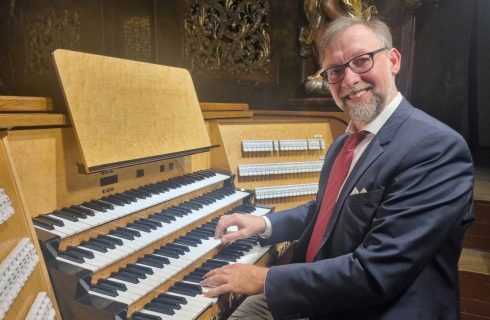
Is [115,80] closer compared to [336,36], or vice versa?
[336,36]

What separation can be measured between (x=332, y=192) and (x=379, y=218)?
0.36 metres

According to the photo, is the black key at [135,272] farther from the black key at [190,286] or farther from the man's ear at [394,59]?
the man's ear at [394,59]

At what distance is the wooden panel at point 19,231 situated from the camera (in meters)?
1.02

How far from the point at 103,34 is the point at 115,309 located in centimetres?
329

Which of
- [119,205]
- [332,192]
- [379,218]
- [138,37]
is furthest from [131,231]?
[138,37]

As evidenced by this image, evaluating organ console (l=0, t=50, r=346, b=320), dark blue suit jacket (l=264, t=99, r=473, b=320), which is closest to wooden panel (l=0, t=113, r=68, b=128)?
organ console (l=0, t=50, r=346, b=320)

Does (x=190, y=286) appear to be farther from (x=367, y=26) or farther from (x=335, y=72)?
(x=367, y=26)

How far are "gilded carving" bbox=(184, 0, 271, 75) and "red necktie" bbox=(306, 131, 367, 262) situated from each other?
200 centimetres

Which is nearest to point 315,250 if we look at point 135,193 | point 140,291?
point 140,291

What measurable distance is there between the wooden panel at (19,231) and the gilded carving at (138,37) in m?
2.72

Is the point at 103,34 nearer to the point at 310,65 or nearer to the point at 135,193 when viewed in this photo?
the point at 310,65

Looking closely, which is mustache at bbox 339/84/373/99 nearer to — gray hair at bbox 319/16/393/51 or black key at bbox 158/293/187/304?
gray hair at bbox 319/16/393/51

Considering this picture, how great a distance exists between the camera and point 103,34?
3713mm

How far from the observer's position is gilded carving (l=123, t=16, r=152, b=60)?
3598mm
